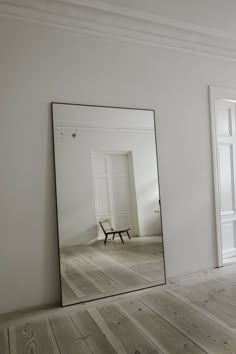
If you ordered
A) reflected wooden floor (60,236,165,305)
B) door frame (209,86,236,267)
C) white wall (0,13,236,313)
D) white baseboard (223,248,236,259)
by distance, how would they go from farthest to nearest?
white baseboard (223,248,236,259) → door frame (209,86,236,267) → reflected wooden floor (60,236,165,305) → white wall (0,13,236,313)

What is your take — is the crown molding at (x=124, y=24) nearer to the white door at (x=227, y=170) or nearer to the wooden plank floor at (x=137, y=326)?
the white door at (x=227, y=170)

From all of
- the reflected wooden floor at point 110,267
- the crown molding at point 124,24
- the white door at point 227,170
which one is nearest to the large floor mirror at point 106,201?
the reflected wooden floor at point 110,267

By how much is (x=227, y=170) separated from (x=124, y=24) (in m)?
2.29

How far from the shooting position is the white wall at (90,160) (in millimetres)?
2779

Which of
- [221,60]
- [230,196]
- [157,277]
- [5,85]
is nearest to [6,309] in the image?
[157,277]

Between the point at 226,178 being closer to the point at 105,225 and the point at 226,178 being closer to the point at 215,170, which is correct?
the point at 215,170

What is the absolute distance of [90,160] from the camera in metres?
2.90

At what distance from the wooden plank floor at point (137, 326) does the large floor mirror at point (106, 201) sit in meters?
0.22

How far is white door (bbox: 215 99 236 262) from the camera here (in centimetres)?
389

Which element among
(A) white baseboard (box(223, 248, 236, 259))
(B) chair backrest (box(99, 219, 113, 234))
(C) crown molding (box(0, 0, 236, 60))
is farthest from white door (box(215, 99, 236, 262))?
(B) chair backrest (box(99, 219, 113, 234))

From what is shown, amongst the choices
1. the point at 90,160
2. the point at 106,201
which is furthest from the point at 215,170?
the point at 90,160

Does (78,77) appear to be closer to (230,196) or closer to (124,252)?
(124,252)

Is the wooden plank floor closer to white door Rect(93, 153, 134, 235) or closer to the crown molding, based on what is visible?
white door Rect(93, 153, 134, 235)

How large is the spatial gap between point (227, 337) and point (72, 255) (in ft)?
4.84
